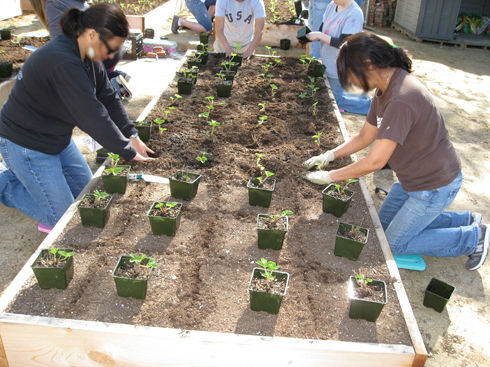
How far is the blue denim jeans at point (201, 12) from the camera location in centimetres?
778

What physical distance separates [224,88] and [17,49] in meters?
3.33

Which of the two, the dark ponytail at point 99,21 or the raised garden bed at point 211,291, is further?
the dark ponytail at point 99,21

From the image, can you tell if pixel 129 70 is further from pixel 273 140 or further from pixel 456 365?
pixel 456 365

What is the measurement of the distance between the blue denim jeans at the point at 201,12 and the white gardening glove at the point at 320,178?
5.70 metres

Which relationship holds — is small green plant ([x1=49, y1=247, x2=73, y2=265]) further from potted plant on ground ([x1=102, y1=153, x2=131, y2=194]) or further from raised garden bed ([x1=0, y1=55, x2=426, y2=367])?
potted plant on ground ([x1=102, y1=153, x2=131, y2=194])

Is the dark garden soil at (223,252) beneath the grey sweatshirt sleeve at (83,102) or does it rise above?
beneath

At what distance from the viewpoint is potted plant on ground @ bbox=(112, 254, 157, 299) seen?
2119mm

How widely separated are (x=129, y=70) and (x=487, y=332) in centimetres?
560

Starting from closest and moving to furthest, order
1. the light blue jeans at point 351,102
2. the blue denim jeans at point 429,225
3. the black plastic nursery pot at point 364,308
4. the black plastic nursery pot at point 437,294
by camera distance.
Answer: the black plastic nursery pot at point 364,308
the black plastic nursery pot at point 437,294
the blue denim jeans at point 429,225
the light blue jeans at point 351,102

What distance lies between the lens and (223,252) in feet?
8.43

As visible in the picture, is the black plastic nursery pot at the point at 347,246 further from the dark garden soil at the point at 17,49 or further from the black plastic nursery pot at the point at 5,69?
the dark garden soil at the point at 17,49

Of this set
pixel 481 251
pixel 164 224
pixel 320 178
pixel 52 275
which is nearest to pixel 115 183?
pixel 164 224

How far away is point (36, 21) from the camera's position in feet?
27.2

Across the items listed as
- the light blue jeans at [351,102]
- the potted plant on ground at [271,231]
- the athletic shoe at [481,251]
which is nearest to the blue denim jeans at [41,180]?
the potted plant on ground at [271,231]
